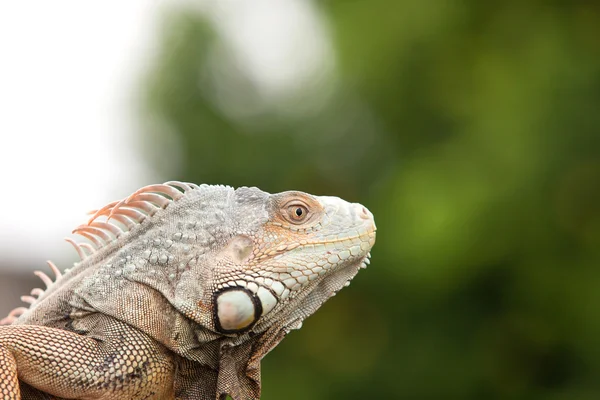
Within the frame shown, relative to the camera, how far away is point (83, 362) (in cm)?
295

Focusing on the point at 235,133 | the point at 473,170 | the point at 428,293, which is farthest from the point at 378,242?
the point at 235,133

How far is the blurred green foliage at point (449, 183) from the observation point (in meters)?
11.6

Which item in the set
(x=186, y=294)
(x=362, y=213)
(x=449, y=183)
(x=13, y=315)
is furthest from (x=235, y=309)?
(x=449, y=183)

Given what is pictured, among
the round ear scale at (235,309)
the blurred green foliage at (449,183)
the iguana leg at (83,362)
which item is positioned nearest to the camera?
the iguana leg at (83,362)

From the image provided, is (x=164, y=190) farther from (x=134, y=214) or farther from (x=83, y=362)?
(x=83, y=362)

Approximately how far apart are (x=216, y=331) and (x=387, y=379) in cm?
890

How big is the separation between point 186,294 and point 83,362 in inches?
18.8

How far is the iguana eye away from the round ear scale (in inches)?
17.1

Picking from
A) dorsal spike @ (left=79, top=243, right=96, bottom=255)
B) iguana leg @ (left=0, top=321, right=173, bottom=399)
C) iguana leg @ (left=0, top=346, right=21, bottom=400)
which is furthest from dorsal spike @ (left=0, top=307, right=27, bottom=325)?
iguana leg @ (left=0, top=346, right=21, bottom=400)

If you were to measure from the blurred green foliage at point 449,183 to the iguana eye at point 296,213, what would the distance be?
8.24 m

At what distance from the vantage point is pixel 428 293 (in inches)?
467

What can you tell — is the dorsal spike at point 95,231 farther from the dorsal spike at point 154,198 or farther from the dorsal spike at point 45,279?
the dorsal spike at point 45,279

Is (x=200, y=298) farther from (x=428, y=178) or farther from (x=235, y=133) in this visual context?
(x=235, y=133)

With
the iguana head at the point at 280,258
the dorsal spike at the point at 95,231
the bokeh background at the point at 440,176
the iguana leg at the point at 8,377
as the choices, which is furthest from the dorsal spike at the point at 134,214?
the bokeh background at the point at 440,176
